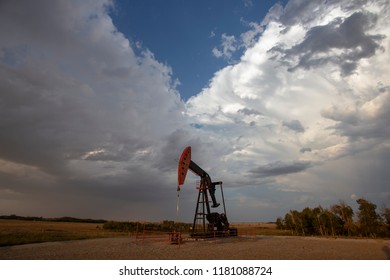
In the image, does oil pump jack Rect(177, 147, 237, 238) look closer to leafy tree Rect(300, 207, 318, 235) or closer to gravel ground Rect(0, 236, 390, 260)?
gravel ground Rect(0, 236, 390, 260)

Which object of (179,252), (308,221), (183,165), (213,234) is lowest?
(179,252)

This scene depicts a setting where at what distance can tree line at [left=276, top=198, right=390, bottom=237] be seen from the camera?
113 feet

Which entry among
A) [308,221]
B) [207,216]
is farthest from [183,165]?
[308,221]

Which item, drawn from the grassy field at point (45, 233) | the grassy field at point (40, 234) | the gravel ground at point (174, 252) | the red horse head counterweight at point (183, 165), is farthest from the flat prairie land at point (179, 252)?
the red horse head counterweight at point (183, 165)

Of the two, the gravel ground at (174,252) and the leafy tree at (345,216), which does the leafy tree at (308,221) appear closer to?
the leafy tree at (345,216)

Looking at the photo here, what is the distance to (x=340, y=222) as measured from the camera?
128ft

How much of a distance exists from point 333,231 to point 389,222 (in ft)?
22.1

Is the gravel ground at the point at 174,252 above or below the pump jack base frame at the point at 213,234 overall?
below

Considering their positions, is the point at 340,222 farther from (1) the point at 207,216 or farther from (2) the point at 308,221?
(1) the point at 207,216

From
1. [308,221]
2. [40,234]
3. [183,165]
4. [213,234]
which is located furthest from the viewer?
[308,221]

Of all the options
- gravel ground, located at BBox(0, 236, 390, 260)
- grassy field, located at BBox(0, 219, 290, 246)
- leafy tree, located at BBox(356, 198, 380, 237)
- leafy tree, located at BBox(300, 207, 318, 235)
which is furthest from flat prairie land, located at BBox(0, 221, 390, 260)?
leafy tree, located at BBox(300, 207, 318, 235)

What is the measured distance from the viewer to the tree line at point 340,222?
1358 inches
